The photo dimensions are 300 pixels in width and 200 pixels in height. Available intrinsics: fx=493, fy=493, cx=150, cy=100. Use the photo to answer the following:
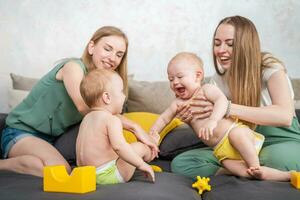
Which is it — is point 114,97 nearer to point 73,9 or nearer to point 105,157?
point 105,157

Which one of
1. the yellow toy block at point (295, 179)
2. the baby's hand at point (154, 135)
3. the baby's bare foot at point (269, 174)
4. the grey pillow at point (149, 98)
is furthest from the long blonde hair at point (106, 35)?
the yellow toy block at point (295, 179)

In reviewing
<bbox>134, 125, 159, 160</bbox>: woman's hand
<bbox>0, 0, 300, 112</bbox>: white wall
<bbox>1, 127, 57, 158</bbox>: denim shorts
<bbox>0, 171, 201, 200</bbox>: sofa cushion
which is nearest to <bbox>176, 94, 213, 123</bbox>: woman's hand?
<bbox>134, 125, 159, 160</bbox>: woman's hand

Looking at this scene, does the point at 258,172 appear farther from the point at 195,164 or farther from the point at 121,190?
the point at 121,190

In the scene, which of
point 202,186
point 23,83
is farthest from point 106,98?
point 23,83

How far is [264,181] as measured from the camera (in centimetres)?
179

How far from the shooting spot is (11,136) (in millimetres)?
2309

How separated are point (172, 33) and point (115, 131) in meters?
1.51

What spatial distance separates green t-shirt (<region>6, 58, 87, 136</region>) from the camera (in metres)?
2.34

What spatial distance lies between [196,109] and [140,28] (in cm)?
119

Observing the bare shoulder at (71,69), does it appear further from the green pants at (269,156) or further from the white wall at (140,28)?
the white wall at (140,28)

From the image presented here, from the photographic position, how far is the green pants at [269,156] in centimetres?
194

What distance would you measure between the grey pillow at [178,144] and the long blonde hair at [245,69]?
312 mm

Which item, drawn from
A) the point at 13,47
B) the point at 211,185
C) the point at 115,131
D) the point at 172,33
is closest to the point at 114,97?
the point at 115,131

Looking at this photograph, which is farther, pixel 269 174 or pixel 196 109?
pixel 196 109
